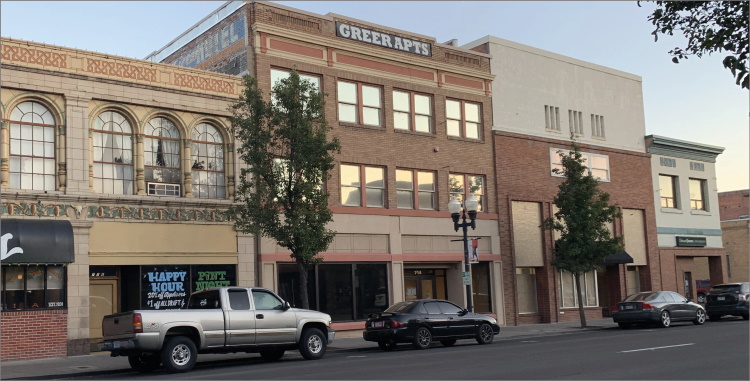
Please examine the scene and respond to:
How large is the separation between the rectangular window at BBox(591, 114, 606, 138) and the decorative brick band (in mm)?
24042

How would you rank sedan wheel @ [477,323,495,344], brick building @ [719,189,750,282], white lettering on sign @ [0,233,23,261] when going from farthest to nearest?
brick building @ [719,189,750,282] < sedan wheel @ [477,323,495,344] < white lettering on sign @ [0,233,23,261]

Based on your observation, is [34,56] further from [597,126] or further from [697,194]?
[697,194]

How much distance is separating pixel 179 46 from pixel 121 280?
1225 cm

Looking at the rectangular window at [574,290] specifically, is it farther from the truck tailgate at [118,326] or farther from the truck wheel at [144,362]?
the truck tailgate at [118,326]

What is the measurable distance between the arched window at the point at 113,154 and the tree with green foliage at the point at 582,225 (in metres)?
15.7

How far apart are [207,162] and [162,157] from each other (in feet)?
5.00

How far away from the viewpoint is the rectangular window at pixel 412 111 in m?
30.9

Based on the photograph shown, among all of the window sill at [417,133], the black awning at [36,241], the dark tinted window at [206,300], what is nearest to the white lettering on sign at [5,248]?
the black awning at [36,241]

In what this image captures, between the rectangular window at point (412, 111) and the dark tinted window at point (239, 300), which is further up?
the rectangular window at point (412, 111)

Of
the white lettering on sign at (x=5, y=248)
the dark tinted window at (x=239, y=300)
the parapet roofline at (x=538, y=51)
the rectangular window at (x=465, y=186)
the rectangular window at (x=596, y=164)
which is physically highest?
the parapet roofline at (x=538, y=51)

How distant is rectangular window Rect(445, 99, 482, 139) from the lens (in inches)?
1282

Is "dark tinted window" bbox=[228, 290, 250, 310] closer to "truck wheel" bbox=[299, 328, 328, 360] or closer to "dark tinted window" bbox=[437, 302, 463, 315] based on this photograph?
"truck wheel" bbox=[299, 328, 328, 360]

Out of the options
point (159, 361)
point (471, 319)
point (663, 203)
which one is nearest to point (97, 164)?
point (159, 361)

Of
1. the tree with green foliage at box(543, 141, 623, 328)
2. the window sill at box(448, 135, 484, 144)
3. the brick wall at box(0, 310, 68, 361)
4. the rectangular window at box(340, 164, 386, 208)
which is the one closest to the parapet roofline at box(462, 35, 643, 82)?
the window sill at box(448, 135, 484, 144)
